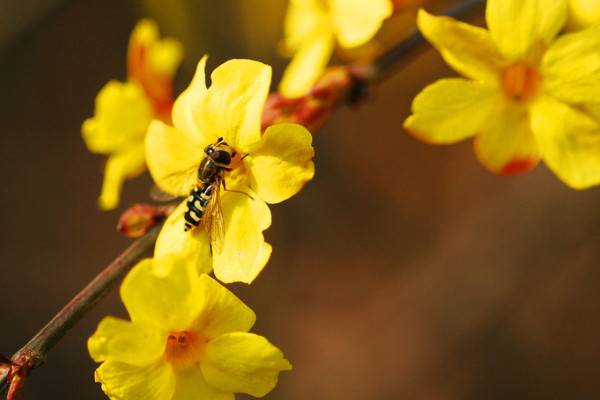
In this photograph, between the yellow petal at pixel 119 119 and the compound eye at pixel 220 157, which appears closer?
the compound eye at pixel 220 157

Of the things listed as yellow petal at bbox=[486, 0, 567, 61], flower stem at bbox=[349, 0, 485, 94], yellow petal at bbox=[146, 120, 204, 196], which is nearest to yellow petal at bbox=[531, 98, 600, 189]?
yellow petal at bbox=[486, 0, 567, 61]

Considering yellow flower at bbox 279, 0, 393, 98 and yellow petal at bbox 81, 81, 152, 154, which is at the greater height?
yellow petal at bbox 81, 81, 152, 154

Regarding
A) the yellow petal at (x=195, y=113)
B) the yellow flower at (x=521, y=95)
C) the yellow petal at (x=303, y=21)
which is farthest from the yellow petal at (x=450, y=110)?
the yellow petal at (x=303, y=21)

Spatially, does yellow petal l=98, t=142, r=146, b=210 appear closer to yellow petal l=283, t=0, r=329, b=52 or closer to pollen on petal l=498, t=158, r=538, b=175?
yellow petal l=283, t=0, r=329, b=52

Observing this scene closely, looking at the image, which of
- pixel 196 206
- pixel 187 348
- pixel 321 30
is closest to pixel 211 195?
pixel 196 206

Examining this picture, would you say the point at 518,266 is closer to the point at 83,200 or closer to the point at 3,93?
the point at 83,200

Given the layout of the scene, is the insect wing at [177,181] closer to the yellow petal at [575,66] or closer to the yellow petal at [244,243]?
the yellow petal at [244,243]
